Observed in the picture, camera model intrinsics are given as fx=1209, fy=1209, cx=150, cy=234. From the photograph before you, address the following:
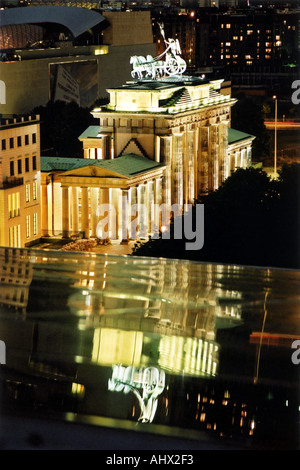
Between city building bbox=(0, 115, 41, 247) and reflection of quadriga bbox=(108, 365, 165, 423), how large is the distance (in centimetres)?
5265

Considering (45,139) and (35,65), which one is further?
(35,65)

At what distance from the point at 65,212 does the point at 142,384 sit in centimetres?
5636

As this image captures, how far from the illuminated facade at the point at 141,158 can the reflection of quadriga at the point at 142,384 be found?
5359cm

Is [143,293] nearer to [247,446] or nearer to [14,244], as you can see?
[247,446]

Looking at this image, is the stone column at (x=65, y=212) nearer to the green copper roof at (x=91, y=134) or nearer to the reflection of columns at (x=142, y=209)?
the reflection of columns at (x=142, y=209)

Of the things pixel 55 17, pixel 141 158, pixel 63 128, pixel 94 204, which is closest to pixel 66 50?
pixel 55 17

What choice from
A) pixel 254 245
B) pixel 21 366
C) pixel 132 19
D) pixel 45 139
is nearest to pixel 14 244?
pixel 254 245

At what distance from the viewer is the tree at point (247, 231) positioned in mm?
43469

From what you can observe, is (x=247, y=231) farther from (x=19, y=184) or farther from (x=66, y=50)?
(x=66, y=50)

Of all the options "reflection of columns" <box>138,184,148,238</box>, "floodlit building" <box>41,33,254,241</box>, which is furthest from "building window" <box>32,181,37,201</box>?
"reflection of columns" <box>138,184,148,238</box>

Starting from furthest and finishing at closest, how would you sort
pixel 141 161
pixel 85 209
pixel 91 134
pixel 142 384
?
pixel 91 134
pixel 141 161
pixel 85 209
pixel 142 384

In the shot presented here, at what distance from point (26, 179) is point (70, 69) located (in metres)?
50.7

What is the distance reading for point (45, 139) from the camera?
92.4 metres

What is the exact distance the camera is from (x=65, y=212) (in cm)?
6331
